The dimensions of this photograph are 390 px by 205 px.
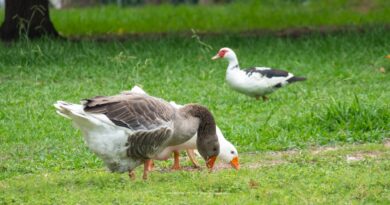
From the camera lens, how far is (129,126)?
722 centimetres

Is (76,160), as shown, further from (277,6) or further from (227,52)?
(277,6)

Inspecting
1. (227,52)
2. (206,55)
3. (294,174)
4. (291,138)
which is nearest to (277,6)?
(206,55)

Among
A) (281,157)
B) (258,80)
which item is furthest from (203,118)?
(258,80)

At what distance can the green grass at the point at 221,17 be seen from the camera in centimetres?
1888

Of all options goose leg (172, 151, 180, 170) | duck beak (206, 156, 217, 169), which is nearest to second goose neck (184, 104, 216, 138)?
duck beak (206, 156, 217, 169)

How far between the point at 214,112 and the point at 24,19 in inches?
237

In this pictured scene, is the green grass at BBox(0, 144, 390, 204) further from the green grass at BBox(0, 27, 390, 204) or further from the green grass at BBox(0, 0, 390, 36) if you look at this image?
the green grass at BBox(0, 0, 390, 36)

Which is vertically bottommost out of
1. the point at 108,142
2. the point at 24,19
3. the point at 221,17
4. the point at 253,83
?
the point at 221,17

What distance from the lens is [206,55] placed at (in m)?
15.2

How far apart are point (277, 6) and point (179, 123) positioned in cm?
1656

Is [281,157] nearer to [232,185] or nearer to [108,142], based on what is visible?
[232,185]

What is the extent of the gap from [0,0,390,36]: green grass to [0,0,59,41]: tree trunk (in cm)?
202

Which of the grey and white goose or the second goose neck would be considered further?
the second goose neck

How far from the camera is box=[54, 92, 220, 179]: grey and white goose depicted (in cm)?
712
